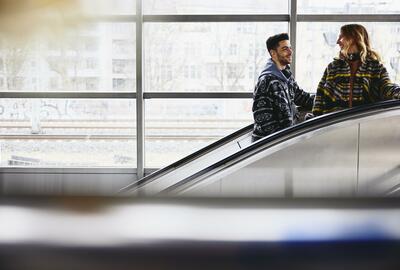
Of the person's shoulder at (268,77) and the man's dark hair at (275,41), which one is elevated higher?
the man's dark hair at (275,41)

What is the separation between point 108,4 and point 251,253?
7.82m

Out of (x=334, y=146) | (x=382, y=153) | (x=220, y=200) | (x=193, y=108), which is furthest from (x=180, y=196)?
(x=193, y=108)

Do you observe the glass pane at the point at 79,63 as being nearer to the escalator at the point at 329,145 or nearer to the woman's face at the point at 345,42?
the woman's face at the point at 345,42

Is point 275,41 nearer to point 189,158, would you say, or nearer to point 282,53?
point 282,53

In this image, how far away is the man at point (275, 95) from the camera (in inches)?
146

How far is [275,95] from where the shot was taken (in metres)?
3.70

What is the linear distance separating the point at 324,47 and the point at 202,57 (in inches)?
64.8

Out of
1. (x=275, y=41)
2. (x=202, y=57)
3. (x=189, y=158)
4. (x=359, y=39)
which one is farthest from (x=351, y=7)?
(x=189, y=158)

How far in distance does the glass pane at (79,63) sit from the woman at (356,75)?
431 cm

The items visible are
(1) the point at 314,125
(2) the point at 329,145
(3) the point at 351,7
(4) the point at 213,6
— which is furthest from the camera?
(4) the point at 213,6

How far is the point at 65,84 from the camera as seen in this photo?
24.9ft

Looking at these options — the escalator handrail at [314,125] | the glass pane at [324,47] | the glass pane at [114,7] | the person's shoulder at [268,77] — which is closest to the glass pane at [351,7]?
the glass pane at [324,47]

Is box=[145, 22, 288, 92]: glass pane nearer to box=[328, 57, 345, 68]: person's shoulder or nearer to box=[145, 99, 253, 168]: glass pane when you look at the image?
box=[145, 99, 253, 168]: glass pane

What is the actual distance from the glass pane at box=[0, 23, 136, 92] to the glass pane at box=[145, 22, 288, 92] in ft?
0.98
